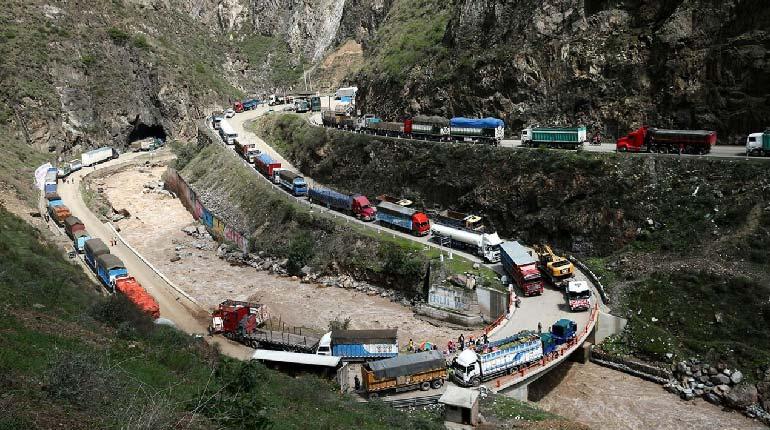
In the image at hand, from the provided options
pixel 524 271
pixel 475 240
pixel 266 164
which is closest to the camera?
pixel 524 271

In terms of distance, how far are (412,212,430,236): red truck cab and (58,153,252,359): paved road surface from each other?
18532 mm

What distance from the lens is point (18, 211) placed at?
213 ft

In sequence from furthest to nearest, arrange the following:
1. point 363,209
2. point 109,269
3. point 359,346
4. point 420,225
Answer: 1. point 363,209
2. point 420,225
3. point 109,269
4. point 359,346

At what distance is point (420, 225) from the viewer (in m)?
54.6

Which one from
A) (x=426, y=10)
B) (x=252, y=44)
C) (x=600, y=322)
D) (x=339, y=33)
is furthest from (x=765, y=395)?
A: (x=252, y=44)

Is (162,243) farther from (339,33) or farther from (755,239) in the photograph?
(339,33)

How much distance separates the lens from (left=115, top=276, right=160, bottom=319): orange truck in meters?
44.0

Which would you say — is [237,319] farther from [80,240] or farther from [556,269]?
[80,240]

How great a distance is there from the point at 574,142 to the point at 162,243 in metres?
42.8

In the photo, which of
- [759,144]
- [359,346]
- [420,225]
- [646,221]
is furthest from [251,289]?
[759,144]

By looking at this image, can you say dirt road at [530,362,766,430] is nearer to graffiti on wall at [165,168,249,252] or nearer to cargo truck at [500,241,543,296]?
cargo truck at [500,241,543,296]

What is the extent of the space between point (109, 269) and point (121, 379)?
104 feet

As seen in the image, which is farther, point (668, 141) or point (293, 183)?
point (293, 183)

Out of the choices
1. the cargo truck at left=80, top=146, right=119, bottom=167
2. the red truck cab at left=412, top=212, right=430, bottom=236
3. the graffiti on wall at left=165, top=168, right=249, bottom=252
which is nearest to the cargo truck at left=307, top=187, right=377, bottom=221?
the red truck cab at left=412, top=212, right=430, bottom=236
